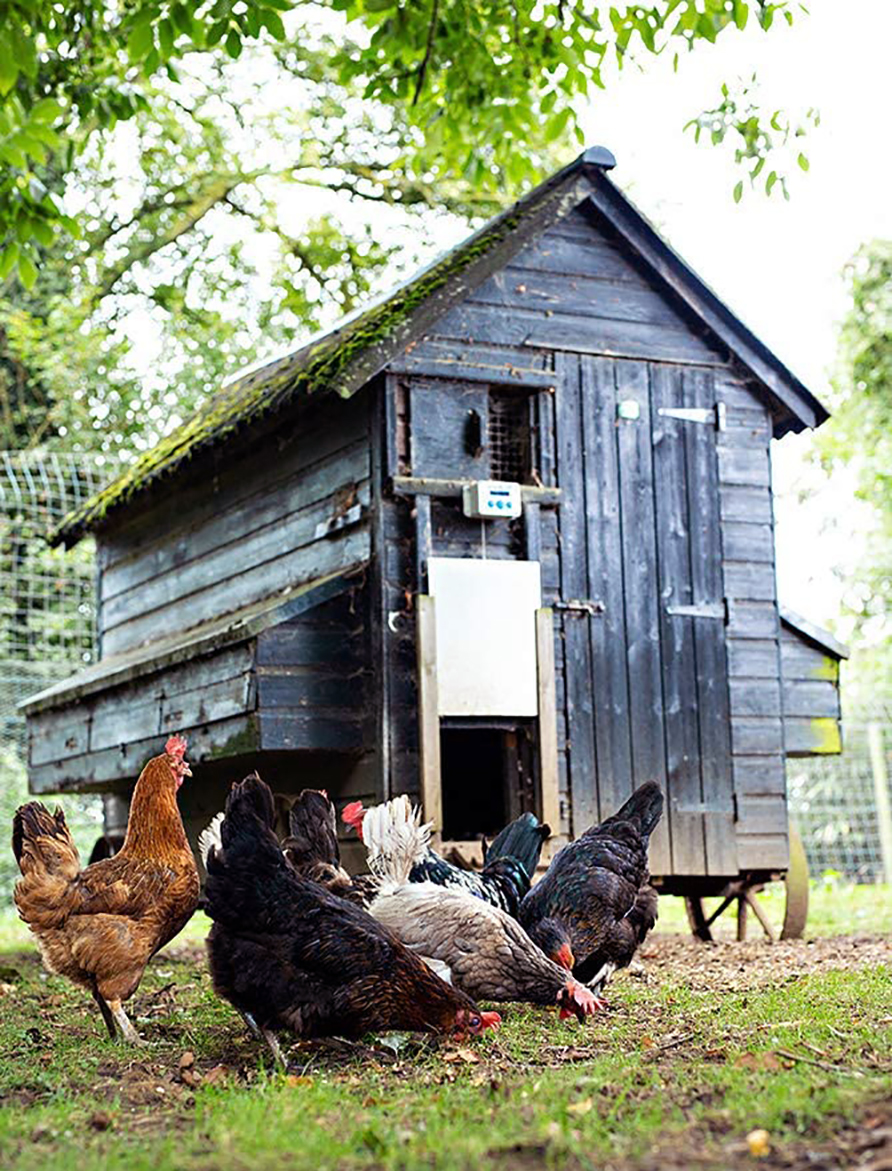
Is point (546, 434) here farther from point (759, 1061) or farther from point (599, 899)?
point (759, 1061)

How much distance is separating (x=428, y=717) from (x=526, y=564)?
132 centimetres

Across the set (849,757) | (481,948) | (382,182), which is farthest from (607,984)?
(382,182)

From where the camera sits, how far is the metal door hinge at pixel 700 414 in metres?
11.2

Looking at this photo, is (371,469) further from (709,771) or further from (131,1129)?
(131,1129)

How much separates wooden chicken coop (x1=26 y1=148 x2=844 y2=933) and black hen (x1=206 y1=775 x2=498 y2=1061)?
10.1ft

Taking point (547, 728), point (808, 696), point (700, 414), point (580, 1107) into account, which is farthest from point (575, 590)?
point (580, 1107)

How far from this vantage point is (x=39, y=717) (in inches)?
531

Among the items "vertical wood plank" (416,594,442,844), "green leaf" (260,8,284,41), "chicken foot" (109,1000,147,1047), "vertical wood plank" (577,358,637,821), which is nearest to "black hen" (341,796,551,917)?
"vertical wood plank" (416,594,442,844)

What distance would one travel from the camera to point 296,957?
20.3 feet

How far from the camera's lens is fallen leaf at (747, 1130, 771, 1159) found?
3.92m

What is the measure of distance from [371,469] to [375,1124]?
612cm

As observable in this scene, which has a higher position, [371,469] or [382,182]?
[382,182]

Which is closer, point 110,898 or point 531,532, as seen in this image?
point 110,898

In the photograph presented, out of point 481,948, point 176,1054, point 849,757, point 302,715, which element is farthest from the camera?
point 849,757
